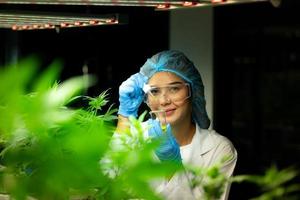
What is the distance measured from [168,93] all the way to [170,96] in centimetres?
2

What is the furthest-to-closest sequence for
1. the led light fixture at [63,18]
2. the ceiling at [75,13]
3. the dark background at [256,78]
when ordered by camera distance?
1. the dark background at [256,78]
2. the led light fixture at [63,18]
3. the ceiling at [75,13]

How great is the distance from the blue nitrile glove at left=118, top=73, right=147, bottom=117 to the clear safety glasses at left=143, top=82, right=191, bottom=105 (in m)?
0.15

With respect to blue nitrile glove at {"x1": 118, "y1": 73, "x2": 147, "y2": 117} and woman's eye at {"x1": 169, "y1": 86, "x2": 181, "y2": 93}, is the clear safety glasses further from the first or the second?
blue nitrile glove at {"x1": 118, "y1": 73, "x2": 147, "y2": 117}

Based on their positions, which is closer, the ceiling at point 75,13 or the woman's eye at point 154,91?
the ceiling at point 75,13

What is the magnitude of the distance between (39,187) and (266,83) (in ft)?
12.9

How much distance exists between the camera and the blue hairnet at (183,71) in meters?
2.68

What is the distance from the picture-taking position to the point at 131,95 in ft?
9.29

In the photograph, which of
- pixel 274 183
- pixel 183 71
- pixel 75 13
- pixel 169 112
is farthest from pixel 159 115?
pixel 274 183

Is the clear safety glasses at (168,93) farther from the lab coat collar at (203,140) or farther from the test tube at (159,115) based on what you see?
the lab coat collar at (203,140)

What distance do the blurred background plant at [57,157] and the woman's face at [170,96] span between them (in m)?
1.67

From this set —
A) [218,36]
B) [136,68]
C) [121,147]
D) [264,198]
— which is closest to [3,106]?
[121,147]

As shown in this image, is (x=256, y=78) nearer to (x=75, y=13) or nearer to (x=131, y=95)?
(x=131, y=95)

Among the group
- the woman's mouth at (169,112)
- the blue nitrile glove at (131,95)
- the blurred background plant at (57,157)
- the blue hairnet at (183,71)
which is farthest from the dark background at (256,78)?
the blurred background plant at (57,157)

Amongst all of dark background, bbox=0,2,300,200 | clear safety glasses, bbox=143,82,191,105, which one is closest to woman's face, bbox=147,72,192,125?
clear safety glasses, bbox=143,82,191,105
